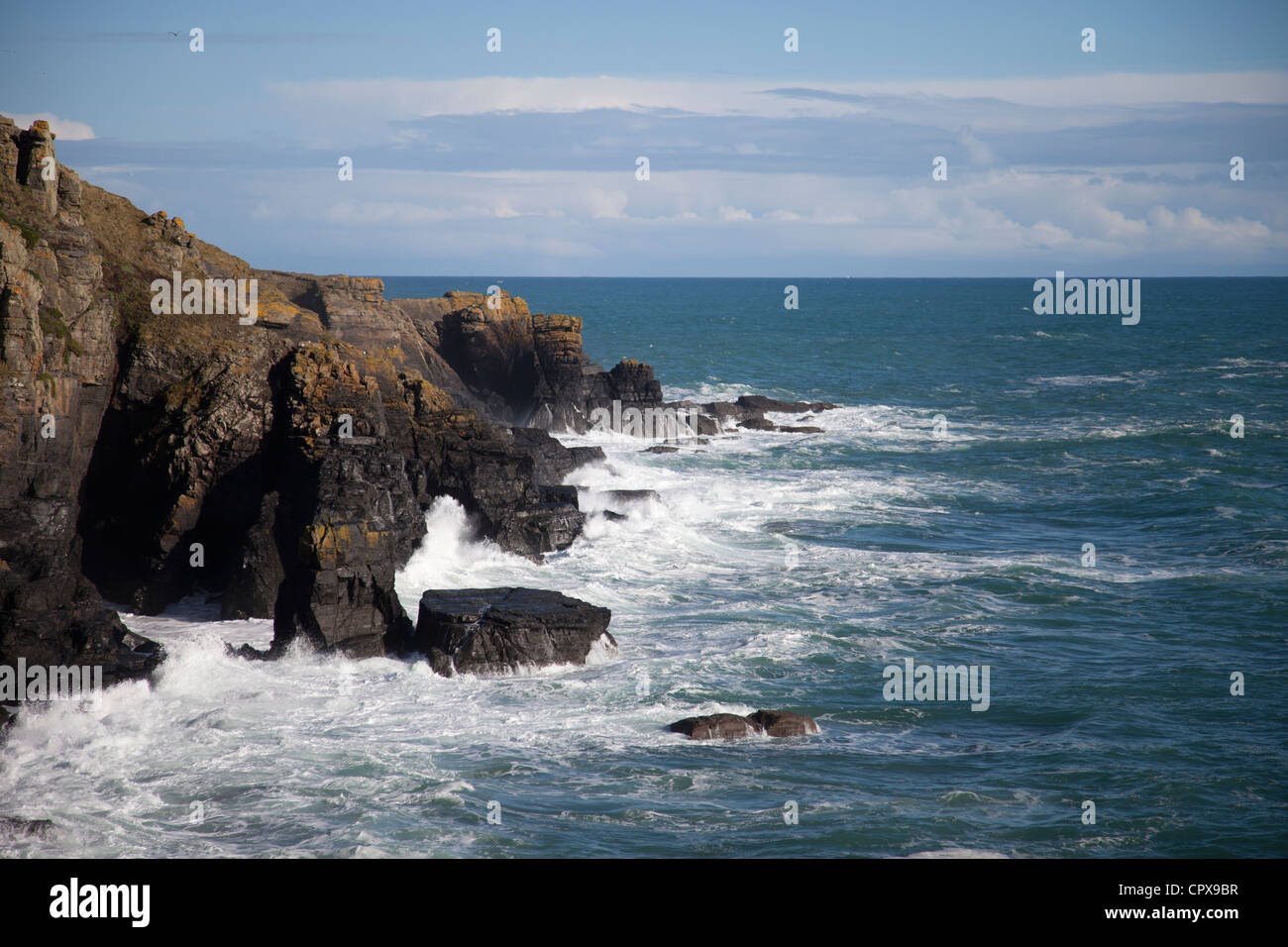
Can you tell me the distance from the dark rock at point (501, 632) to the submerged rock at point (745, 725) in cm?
386

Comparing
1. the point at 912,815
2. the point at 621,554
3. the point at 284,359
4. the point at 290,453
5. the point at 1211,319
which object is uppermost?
the point at 1211,319

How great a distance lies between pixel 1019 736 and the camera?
64.2ft

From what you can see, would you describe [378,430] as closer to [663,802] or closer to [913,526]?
[663,802]

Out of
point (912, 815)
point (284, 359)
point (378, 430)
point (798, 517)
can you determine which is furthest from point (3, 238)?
point (798, 517)

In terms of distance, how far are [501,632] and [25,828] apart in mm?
9260

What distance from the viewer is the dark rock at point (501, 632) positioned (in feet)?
71.7

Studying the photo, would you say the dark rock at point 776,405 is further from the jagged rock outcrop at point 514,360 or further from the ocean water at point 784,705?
the ocean water at point 784,705

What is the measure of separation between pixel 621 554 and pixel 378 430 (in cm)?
822

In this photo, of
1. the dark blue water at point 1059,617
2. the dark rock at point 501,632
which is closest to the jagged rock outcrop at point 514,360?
the dark blue water at point 1059,617

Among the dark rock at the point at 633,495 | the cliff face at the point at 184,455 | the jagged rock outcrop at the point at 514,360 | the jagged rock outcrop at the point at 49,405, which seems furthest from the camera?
the jagged rock outcrop at the point at 514,360

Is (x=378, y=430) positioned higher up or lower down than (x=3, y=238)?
lower down

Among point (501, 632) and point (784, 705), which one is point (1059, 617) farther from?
A: point (501, 632)

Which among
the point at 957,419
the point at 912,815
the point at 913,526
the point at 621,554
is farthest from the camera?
the point at 957,419
